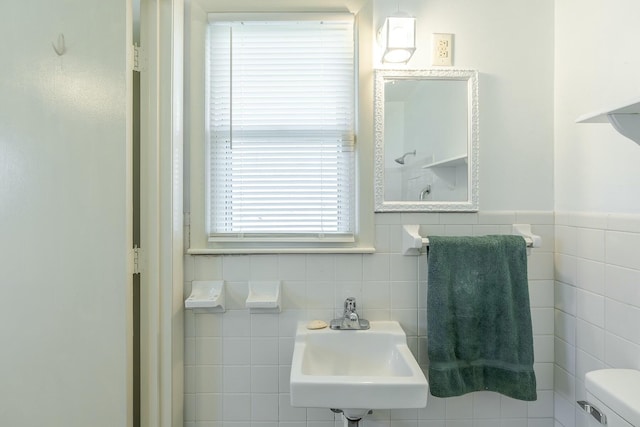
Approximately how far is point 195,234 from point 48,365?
0.67 m

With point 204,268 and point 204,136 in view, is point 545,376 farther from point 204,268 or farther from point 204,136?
point 204,136

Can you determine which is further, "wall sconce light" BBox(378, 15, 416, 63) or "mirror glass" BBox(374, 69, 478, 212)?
"mirror glass" BBox(374, 69, 478, 212)

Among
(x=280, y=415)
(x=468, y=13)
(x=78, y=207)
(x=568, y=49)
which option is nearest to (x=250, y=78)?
(x=78, y=207)

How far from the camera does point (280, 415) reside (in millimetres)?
1347

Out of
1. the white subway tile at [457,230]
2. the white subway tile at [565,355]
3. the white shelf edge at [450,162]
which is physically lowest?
the white subway tile at [565,355]

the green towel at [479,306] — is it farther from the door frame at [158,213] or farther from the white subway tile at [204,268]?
the door frame at [158,213]

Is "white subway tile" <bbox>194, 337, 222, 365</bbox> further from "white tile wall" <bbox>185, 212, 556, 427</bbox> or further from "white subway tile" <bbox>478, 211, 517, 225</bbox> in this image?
"white subway tile" <bbox>478, 211, 517, 225</bbox>

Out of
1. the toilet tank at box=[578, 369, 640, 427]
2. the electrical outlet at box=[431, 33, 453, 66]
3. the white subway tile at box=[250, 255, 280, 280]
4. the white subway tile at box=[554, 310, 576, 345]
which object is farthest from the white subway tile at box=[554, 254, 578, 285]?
the white subway tile at box=[250, 255, 280, 280]

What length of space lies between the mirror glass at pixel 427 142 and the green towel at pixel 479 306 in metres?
0.20

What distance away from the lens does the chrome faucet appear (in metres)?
1.29

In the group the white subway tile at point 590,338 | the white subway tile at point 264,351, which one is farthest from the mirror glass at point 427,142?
the white subway tile at point 264,351

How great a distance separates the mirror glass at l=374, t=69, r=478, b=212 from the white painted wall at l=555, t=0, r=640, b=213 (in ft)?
1.13

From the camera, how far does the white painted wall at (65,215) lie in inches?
44.6

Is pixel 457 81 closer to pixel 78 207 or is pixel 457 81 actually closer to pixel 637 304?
pixel 637 304
